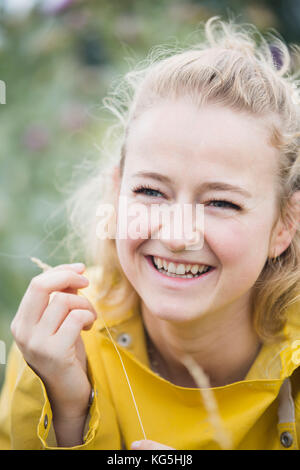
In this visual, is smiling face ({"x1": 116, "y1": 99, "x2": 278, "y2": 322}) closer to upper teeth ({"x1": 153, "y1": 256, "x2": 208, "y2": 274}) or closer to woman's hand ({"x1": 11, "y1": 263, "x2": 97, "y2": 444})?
upper teeth ({"x1": 153, "y1": 256, "x2": 208, "y2": 274})

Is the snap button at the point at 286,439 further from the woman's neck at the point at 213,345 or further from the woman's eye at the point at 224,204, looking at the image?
the woman's eye at the point at 224,204

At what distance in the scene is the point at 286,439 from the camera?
1.47 meters

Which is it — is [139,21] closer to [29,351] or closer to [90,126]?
[90,126]

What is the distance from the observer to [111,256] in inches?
69.5

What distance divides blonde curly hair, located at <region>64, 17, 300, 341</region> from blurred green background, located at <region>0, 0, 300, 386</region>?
597 millimetres

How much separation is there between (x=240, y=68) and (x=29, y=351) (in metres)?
0.94

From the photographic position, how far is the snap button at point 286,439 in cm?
146

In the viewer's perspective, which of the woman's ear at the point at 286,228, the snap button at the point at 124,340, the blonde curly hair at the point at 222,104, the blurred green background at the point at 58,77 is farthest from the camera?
the blurred green background at the point at 58,77

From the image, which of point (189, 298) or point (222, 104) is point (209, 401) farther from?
point (222, 104)

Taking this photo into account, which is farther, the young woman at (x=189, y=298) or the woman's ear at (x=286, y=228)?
the woman's ear at (x=286, y=228)

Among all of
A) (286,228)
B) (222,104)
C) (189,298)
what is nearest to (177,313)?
(189,298)

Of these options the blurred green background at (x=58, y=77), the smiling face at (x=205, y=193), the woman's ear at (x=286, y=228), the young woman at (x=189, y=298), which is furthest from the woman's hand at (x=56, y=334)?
the blurred green background at (x=58, y=77)

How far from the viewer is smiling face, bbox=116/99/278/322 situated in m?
1.30

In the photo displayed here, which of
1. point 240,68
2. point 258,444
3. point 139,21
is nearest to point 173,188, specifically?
point 240,68
